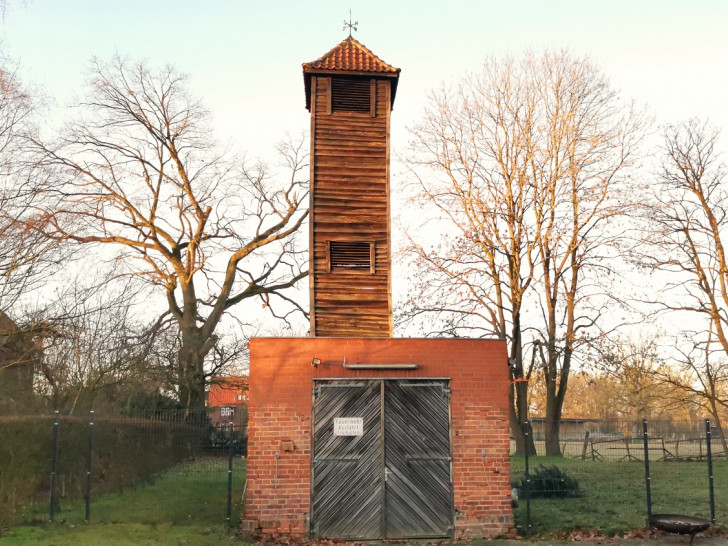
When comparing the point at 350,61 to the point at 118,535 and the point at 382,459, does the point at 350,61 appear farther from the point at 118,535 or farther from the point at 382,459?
the point at 118,535

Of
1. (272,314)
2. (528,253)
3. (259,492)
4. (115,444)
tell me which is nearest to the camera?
(259,492)

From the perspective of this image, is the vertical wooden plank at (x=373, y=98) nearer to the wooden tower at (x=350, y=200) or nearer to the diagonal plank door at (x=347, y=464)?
the wooden tower at (x=350, y=200)

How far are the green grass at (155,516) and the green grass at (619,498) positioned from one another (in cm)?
568

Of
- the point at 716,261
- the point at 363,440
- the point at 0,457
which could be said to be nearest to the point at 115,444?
the point at 0,457

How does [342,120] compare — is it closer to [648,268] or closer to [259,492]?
[259,492]

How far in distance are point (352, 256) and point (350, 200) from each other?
4.08 ft

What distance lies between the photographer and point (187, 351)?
1080 inches

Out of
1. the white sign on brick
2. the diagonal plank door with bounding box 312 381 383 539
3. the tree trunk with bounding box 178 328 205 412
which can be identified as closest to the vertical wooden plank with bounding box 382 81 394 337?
the diagonal plank door with bounding box 312 381 383 539

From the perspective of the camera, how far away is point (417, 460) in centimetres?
1228

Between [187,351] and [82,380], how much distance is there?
8.61 metres

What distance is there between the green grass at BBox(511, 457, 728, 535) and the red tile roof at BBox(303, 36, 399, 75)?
9.77 meters

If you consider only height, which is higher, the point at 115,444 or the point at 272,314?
the point at 272,314

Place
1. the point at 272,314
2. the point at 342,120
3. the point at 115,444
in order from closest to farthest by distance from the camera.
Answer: the point at 115,444 → the point at 342,120 → the point at 272,314

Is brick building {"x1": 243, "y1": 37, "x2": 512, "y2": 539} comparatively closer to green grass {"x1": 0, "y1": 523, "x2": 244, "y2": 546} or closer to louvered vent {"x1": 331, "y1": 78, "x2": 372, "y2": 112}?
green grass {"x1": 0, "y1": 523, "x2": 244, "y2": 546}
